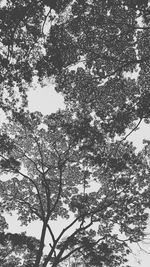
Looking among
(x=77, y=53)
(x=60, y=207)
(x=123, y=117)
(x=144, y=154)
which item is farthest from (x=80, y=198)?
(x=77, y=53)

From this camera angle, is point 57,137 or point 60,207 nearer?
point 57,137

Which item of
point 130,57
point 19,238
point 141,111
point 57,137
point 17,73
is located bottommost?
point 19,238

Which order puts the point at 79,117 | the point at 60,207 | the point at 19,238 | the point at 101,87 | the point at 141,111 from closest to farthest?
the point at 141,111 < the point at 101,87 < the point at 79,117 < the point at 19,238 < the point at 60,207

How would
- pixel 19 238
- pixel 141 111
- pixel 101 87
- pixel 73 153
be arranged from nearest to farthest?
pixel 141 111
pixel 101 87
pixel 19 238
pixel 73 153

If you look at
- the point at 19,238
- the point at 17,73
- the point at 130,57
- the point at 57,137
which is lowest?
the point at 19,238

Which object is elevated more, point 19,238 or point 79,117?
point 79,117

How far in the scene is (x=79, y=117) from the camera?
1464 centimetres

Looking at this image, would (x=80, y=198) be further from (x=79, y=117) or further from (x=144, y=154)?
(x=79, y=117)

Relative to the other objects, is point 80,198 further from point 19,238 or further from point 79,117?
point 79,117

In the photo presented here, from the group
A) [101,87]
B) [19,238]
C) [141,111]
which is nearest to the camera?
[141,111]

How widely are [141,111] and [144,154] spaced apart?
7149 mm

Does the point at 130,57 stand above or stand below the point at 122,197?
above

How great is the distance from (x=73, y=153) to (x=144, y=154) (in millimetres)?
4434

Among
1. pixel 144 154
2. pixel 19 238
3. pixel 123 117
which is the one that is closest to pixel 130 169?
pixel 144 154
